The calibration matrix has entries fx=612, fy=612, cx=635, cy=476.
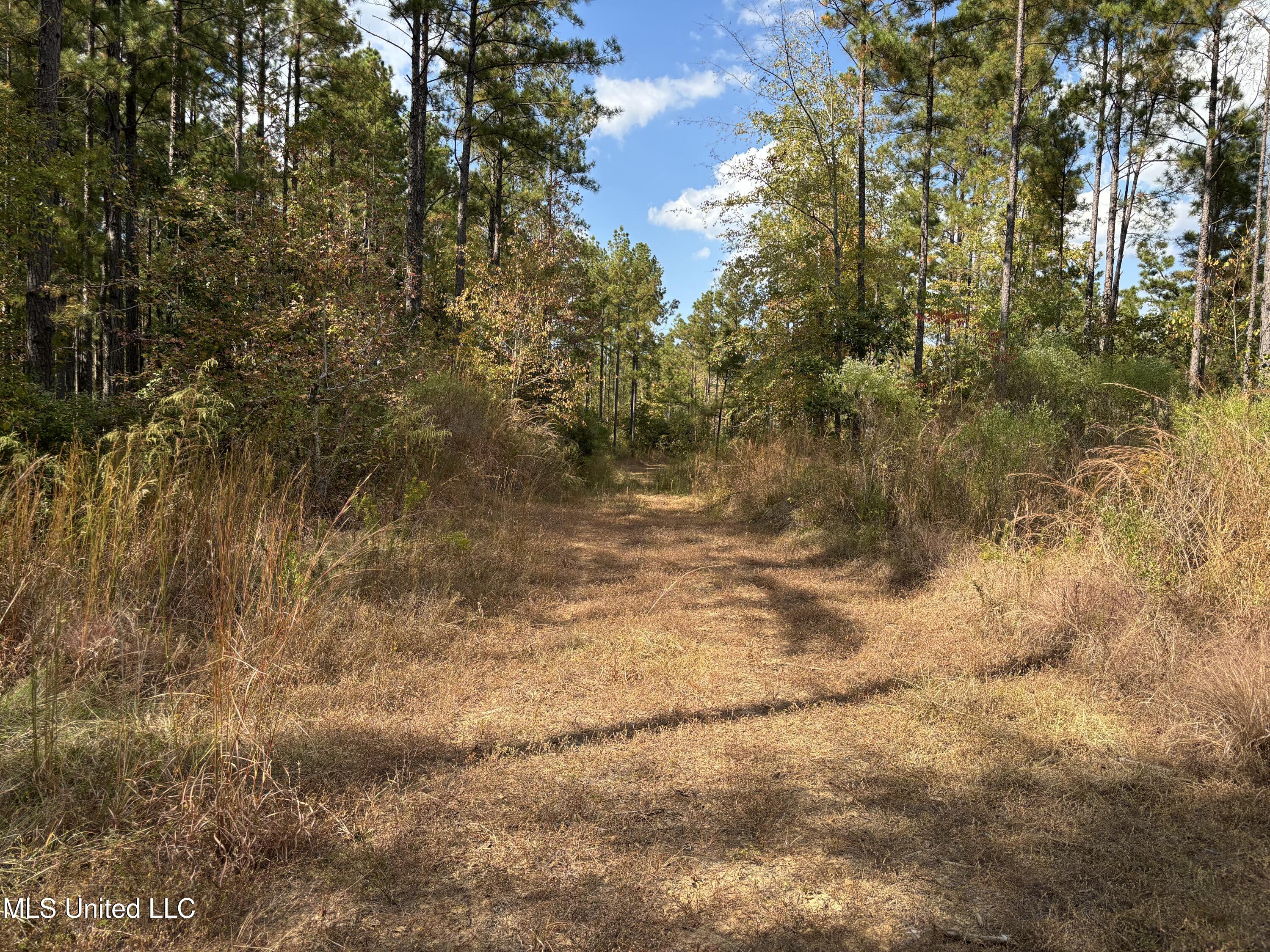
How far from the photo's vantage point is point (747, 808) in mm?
2500

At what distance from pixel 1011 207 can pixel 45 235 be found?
1396 cm

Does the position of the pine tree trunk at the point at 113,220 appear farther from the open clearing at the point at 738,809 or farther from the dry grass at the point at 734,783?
the open clearing at the point at 738,809

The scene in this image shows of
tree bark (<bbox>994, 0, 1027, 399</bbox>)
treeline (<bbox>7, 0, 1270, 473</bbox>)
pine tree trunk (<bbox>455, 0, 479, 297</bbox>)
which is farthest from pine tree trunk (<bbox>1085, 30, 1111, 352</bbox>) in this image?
pine tree trunk (<bbox>455, 0, 479, 297</bbox>)

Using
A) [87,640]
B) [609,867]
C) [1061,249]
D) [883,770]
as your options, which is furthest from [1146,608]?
[1061,249]

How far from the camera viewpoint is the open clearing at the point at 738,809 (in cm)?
186

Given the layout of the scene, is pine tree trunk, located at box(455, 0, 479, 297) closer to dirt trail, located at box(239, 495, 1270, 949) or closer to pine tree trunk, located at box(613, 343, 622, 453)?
dirt trail, located at box(239, 495, 1270, 949)

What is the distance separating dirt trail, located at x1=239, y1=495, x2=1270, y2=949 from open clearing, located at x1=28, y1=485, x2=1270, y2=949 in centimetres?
1

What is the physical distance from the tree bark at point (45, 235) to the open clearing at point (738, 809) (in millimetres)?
6625

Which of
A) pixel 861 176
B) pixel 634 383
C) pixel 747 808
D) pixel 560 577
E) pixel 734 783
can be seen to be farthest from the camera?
pixel 634 383

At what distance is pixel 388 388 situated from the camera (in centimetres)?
662

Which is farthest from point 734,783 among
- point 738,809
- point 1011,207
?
point 1011,207

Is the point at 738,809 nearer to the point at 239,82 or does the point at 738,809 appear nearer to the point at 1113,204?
the point at 239,82

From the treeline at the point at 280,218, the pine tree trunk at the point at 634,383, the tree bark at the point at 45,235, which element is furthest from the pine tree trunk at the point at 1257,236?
the pine tree trunk at the point at 634,383

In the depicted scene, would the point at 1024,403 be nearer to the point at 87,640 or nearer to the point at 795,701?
the point at 795,701
